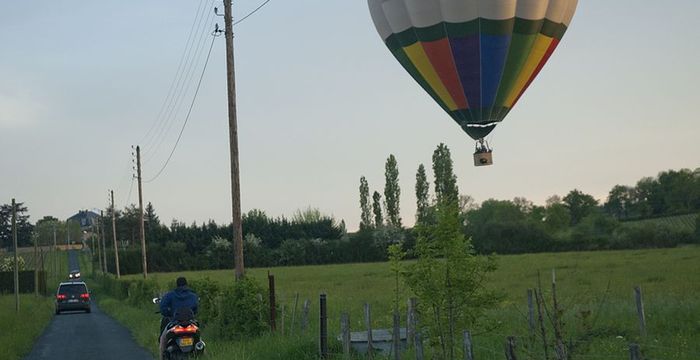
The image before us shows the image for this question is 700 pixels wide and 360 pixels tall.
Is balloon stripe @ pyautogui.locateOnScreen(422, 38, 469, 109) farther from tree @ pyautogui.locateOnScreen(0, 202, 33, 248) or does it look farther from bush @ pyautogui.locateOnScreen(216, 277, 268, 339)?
tree @ pyautogui.locateOnScreen(0, 202, 33, 248)

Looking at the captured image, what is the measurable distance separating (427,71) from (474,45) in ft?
5.00

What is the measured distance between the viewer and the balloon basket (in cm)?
2338

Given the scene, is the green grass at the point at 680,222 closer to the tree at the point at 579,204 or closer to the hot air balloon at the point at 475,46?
the tree at the point at 579,204

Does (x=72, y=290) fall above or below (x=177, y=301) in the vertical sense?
below

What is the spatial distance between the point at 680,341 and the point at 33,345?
1702 cm

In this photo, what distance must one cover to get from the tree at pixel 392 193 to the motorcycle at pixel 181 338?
10274cm

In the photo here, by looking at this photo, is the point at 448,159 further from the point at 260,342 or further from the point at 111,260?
the point at 260,342

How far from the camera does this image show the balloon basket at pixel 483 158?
23375mm

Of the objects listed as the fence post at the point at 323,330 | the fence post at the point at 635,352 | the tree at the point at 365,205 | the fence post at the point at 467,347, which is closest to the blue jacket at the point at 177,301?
the fence post at the point at 323,330

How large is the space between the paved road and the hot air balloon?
31.8 feet

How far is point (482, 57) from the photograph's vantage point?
2212cm

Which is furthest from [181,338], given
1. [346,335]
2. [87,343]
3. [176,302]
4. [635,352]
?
[87,343]

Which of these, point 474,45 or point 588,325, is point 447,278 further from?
point 474,45

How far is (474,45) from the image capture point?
72.1 feet
